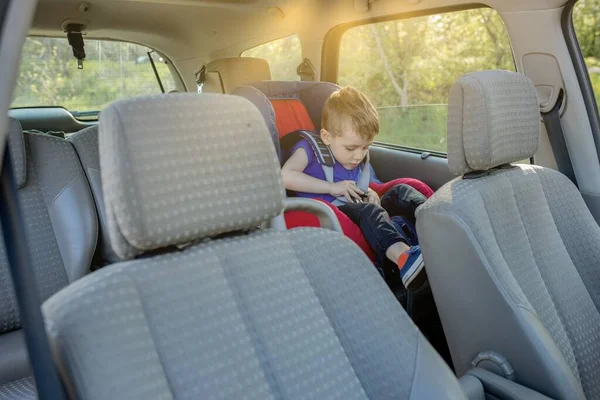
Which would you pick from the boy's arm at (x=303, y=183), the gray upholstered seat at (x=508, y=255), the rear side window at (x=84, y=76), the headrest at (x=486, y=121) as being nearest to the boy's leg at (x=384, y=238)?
the boy's arm at (x=303, y=183)

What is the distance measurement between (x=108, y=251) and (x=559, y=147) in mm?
1927

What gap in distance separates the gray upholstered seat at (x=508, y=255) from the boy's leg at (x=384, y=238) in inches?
13.6

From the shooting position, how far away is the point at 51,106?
3832 millimetres

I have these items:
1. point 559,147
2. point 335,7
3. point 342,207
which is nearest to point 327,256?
point 342,207

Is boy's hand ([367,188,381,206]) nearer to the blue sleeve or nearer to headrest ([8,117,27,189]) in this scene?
the blue sleeve

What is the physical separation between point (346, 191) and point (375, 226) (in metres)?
0.30

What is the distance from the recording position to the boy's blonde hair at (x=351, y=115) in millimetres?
2682

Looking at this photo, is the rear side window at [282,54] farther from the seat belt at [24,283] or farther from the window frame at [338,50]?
the seat belt at [24,283]

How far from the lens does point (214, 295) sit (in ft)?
4.01

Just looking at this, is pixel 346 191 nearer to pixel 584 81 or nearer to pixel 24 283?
pixel 584 81

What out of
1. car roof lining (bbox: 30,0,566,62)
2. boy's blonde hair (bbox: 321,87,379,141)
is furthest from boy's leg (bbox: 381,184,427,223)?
car roof lining (bbox: 30,0,566,62)

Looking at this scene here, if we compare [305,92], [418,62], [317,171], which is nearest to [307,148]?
[317,171]

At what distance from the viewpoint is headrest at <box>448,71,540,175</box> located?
1.82m

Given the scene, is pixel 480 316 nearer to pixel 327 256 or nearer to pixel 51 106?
pixel 327 256
